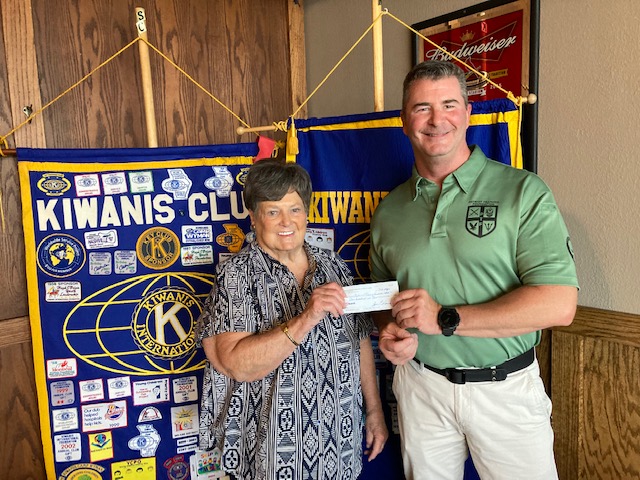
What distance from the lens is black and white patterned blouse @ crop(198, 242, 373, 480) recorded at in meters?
1.47

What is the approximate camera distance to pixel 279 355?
54.8 inches

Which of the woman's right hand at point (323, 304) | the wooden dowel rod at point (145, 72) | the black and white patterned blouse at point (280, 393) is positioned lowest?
the black and white patterned blouse at point (280, 393)

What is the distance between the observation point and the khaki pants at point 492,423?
59.4 inches

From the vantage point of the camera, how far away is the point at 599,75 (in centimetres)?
179

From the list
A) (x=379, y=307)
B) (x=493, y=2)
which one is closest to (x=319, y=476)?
(x=379, y=307)

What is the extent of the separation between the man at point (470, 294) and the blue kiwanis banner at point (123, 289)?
2.72 feet

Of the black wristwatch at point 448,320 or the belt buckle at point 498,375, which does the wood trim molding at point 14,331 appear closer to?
the black wristwatch at point 448,320

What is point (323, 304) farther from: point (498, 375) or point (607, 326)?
point (607, 326)

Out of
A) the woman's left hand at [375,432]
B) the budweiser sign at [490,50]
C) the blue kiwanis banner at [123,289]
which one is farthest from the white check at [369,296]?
the budweiser sign at [490,50]

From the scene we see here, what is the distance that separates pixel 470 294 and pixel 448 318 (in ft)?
0.43

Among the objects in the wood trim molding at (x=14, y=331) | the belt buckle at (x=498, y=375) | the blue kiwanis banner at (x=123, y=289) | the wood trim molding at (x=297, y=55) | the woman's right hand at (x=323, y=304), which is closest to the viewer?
the woman's right hand at (x=323, y=304)

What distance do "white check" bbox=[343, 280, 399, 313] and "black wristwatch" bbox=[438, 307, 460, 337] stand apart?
148 mm

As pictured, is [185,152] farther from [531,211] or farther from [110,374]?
[531,211]

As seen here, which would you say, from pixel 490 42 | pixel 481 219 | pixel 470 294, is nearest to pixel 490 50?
pixel 490 42
